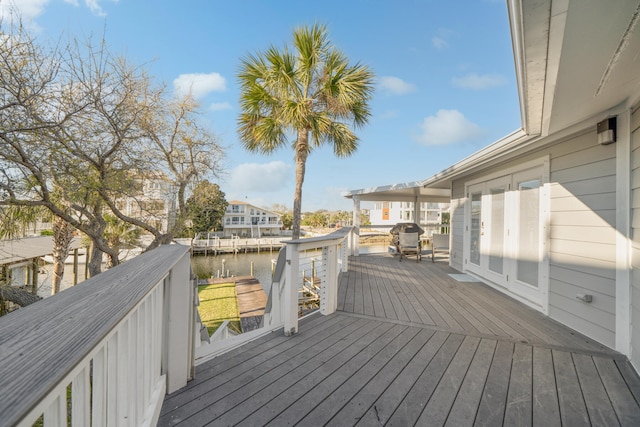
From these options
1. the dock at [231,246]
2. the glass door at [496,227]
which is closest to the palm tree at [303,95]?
the glass door at [496,227]

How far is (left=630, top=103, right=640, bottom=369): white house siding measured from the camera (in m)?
2.21

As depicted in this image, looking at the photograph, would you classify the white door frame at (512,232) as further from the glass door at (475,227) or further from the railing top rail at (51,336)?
the railing top rail at (51,336)

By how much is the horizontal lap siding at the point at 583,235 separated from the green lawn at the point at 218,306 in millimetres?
9315

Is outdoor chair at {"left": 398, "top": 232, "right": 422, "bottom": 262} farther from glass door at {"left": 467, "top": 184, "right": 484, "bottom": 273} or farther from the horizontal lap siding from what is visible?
the horizontal lap siding

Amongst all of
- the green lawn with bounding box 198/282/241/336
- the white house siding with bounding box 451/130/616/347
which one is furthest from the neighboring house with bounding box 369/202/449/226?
the white house siding with bounding box 451/130/616/347

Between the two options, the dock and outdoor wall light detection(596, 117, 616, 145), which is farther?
A: the dock

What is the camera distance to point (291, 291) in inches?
105

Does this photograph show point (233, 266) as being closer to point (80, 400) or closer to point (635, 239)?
point (635, 239)

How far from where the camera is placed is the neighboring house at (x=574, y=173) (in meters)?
1.41

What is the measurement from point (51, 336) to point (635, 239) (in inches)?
144

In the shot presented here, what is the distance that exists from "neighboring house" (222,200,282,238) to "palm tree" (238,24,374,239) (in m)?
28.3

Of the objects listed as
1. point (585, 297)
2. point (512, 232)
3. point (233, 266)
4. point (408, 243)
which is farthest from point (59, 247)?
point (233, 266)

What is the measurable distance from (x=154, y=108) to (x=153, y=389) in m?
6.48

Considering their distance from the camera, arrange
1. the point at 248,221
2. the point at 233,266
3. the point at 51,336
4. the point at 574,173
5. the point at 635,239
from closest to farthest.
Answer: the point at 51,336 < the point at 635,239 < the point at 574,173 < the point at 233,266 < the point at 248,221
